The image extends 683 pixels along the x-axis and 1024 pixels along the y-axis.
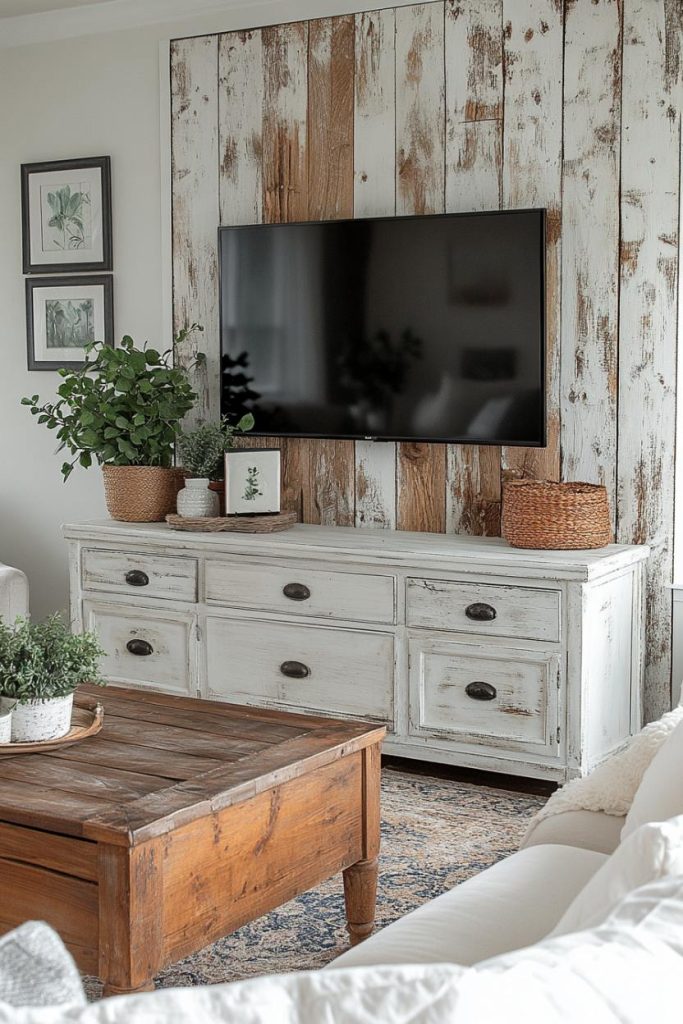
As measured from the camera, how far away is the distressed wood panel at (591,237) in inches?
148

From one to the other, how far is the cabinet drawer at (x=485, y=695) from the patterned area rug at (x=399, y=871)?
177 millimetres

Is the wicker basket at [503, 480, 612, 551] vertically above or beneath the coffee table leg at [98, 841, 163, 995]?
above

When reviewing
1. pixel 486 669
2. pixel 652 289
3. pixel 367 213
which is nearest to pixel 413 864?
pixel 486 669

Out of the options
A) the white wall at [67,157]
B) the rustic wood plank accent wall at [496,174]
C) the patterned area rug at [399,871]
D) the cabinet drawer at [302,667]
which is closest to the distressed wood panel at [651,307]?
the rustic wood plank accent wall at [496,174]

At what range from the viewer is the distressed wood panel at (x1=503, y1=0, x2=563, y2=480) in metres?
3.85

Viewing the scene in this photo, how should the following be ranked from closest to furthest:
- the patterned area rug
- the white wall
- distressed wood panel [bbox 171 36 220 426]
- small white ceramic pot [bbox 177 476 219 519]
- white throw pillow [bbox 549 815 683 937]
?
white throw pillow [bbox 549 815 683 937] → the patterned area rug → small white ceramic pot [bbox 177 476 219 519] → distressed wood panel [bbox 171 36 220 426] → the white wall

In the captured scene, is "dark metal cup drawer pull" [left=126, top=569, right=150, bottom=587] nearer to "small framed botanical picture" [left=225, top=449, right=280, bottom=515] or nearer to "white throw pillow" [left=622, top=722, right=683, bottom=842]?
"small framed botanical picture" [left=225, top=449, right=280, bottom=515]

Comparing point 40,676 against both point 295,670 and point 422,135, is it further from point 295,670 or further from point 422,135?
point 422,135

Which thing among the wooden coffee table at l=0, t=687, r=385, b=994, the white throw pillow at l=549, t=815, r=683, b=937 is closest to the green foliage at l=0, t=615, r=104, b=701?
the wooden coffee table at l=0, t=687, r=385, b=994

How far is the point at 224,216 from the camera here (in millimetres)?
4488

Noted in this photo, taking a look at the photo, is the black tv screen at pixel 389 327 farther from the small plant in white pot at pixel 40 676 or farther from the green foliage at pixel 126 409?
the small plant in white pot at pixel 40 676

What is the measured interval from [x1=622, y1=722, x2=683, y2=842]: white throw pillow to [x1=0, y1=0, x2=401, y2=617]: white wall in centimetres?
331

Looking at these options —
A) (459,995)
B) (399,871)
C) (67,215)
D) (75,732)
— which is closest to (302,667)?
(399,871)

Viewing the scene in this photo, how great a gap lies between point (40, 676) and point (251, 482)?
194 cm
